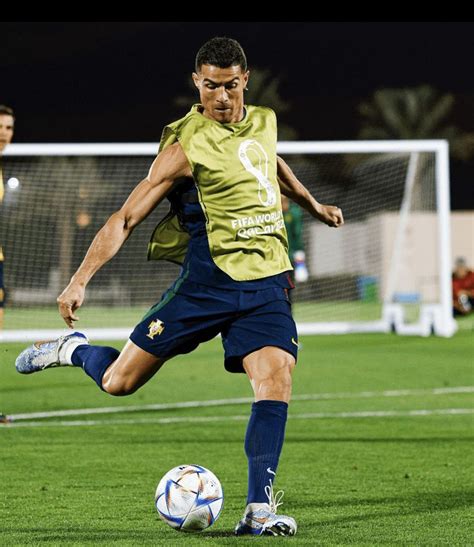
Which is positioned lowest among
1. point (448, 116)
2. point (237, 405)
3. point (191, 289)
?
point (237, 405)

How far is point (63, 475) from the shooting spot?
8.02 meters

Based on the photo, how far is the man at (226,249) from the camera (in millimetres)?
5988

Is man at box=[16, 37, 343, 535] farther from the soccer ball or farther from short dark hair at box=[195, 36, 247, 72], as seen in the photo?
the soccer ball

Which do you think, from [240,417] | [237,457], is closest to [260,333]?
[237,457]

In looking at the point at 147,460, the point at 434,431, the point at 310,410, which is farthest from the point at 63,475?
the point at 310,410

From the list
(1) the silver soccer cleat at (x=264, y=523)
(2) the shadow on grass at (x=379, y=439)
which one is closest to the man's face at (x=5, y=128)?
(2) the shadow on grass at (x=379, y=439)

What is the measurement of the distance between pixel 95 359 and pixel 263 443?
131 cm

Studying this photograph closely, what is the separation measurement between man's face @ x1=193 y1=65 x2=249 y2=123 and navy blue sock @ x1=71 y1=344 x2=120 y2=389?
1.44m

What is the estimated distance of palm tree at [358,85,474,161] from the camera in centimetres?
6588

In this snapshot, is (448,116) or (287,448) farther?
(448,116)

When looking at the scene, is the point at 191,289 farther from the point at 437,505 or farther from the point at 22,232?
the point at 22,232

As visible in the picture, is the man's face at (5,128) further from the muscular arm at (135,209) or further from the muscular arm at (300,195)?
the muscular arm at (135,209)

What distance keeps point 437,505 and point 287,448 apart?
2.63 meters

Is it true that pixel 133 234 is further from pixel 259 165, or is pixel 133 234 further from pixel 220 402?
pixel 259 165
